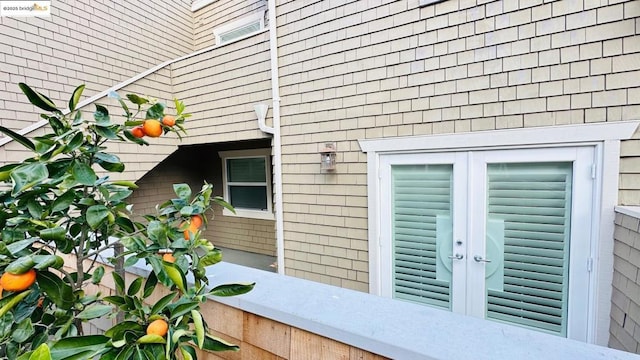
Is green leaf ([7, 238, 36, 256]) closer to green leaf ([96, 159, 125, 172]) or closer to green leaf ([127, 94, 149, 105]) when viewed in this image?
green leaf ([96, 159, 125, 172])

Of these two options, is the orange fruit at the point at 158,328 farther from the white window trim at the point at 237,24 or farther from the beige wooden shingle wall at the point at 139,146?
the white window trim at the point at 237,24

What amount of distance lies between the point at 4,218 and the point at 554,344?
4.90ft

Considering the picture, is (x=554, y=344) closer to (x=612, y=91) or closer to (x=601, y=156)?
(x=601, y=156)

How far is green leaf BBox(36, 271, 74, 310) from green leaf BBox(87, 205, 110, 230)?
0.15 metres

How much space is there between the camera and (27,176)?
759 millimetres

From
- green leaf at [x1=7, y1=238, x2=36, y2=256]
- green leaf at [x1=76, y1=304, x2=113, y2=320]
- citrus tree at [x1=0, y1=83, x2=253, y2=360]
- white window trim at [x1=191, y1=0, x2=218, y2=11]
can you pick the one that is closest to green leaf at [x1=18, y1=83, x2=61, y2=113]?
citrus tree at [x1=0, y1=83, x2=253, y2=360]

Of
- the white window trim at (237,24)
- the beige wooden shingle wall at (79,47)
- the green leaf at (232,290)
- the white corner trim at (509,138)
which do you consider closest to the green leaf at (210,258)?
the green leaf at (232,290)

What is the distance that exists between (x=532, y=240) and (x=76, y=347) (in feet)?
10.0

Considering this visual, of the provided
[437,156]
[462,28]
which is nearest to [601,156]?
[437,156]

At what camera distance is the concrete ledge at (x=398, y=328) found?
719mm

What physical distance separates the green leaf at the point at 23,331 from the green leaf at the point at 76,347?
0.24 m

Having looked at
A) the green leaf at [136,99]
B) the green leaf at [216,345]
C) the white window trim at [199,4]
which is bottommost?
the green leaf at [216,345]

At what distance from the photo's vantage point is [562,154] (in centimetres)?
245

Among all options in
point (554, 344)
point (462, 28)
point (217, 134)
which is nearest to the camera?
point (554, 344)
